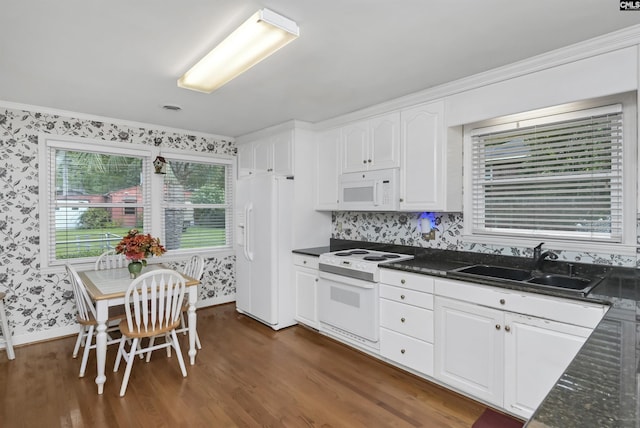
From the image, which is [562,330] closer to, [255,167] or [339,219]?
[339,219]

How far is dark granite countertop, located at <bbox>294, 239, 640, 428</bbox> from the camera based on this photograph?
76cm

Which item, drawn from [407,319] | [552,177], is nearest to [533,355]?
[407,319]

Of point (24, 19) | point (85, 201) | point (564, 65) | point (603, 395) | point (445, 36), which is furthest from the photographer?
point (85, 201)

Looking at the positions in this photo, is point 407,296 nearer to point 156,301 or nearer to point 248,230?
point 156,301

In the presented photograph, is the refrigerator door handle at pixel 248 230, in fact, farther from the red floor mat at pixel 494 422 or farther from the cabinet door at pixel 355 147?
the red floor mat at pixel 494 422

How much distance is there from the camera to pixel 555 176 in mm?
2566

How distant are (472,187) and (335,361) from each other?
200 centimetres

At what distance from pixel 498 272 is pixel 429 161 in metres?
1.08

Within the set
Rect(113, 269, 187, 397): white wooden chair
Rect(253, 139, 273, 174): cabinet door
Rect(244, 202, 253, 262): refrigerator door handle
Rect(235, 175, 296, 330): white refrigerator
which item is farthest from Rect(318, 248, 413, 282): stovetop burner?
Rect(253, 139, 273, 174): cabinet door

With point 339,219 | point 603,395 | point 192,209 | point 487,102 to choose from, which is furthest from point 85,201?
point 603,395

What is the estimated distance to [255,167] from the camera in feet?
15.1

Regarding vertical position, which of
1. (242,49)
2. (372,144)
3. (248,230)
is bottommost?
(248,230)

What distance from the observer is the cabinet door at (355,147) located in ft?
11.5

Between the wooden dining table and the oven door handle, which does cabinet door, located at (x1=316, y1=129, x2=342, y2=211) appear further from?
the wooden dining table
